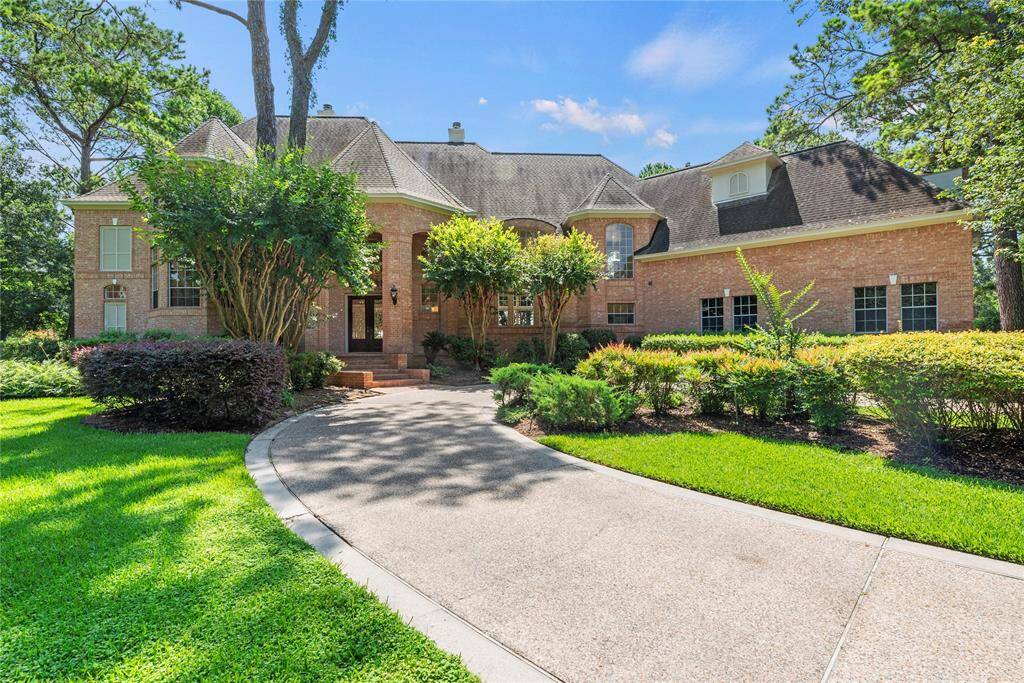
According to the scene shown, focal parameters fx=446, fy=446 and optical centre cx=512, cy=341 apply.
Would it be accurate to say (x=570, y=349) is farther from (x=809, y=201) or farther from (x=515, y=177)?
(x=515, y=177)

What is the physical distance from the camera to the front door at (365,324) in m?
19.0

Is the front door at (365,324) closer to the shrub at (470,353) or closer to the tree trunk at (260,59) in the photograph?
the shrub at (470,353)

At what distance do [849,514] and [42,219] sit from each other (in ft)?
128

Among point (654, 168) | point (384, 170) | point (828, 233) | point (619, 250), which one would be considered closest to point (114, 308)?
point (384, 170)

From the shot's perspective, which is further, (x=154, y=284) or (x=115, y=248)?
(x=115, y=248)

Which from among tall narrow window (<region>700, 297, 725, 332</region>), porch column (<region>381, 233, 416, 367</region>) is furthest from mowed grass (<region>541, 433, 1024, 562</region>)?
tall narrow window (<region>700, 297, 725, 332</region>)

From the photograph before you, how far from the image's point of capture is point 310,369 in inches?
480

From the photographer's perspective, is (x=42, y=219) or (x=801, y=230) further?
(x=42, y=219)

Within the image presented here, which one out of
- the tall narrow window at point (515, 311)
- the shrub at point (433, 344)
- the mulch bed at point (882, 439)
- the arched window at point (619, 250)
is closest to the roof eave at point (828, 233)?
the arched window at point (619, 250)

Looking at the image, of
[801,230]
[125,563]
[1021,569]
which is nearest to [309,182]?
[125,563]

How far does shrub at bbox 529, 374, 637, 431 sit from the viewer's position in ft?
23.0

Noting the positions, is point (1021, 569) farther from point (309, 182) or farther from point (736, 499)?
point (309, 182)

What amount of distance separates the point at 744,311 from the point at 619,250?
5.95m

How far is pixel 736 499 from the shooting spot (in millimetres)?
4445
